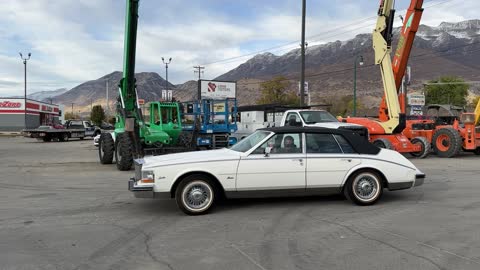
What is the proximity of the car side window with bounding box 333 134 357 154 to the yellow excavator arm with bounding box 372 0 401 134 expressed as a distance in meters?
10.7

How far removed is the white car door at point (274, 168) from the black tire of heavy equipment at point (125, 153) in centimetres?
758

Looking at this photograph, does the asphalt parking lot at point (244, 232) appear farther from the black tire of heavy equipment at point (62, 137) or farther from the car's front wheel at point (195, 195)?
the black tire of heavy equipment at point (62, 137)

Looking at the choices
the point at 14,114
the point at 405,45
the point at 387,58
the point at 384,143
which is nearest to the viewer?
the point at 384,143

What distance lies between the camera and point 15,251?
5.71 metres

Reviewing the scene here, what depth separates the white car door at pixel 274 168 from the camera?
7746 mm

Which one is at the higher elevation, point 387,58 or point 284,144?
point 387,58

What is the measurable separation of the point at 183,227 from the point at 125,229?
0.87 metres

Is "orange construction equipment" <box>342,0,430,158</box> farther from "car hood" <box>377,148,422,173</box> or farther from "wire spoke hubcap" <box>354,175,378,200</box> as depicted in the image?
"wire spoke hubcap" <box>354,175,378,200</box>

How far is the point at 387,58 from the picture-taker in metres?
18.7

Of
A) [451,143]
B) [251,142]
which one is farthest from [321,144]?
[451,143]

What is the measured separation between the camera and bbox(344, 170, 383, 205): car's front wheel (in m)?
8.23

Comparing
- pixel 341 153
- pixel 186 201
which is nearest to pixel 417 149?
pixel 341 153

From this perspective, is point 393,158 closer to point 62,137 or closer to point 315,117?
point 315,117

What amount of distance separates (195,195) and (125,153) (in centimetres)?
746
